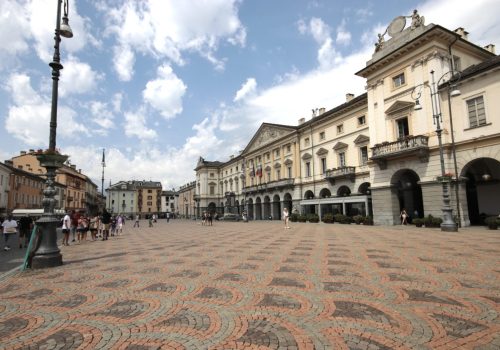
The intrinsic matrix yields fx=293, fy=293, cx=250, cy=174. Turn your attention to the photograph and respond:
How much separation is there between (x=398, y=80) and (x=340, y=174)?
41.2 ft

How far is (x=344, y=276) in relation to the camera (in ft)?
22.2

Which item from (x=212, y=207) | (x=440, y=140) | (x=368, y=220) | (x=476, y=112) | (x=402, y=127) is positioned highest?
(x=402, y=127)

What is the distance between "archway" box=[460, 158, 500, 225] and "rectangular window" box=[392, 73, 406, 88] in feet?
28.2

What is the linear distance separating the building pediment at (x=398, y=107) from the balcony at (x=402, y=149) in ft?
9.06

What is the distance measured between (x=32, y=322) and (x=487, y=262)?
34.5 ft

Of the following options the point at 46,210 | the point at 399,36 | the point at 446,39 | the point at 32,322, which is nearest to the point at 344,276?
the point at 32,322

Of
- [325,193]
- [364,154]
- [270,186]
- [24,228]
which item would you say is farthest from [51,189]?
[270,186]

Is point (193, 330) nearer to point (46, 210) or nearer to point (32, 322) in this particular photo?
point (32, 322)

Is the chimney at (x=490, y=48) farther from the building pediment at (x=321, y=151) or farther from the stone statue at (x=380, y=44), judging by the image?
the building pediment at (x=321, y=151)

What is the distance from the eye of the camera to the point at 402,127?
2550cm

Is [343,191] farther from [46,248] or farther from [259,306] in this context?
[259,306]

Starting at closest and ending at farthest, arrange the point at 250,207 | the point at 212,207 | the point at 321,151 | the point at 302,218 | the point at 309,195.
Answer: the point at 302,218
the point at 321,151
the point at 309,195
the point at 250,207
the point at 212,207

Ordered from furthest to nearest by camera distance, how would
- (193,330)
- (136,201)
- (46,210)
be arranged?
1. (136,201)
2. (46,210)
3. (193,330)

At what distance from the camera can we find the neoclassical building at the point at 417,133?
20703 mm
